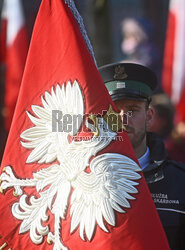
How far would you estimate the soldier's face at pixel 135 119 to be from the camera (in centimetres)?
309

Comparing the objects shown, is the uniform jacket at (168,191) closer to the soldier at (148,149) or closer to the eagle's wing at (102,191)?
the soldier at (148,149)

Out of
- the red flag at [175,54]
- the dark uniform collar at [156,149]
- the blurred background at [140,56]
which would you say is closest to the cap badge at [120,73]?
the dark uniform collar at [156,149]

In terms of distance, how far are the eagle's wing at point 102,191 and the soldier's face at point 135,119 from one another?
0.54 meters

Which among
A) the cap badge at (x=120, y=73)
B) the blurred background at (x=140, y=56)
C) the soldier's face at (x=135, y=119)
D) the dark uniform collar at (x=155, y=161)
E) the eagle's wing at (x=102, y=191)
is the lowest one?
the eagle's wing at (x=102, y=191)

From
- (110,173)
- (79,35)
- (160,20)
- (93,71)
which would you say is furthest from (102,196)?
(160,20)

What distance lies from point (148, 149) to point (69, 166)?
809mm

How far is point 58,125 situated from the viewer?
2.61 m

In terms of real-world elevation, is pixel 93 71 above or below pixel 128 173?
above

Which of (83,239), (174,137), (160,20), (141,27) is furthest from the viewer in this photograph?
(160,20)

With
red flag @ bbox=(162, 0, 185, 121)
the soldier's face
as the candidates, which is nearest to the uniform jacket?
the soldier's face

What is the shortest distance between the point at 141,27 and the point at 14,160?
4.44 metres

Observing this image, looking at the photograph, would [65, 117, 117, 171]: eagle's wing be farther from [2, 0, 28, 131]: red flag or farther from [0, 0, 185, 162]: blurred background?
[2, 0, 28, 131]: red flag

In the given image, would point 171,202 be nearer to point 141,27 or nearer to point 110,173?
point 110,173

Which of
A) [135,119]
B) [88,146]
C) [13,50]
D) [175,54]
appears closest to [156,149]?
[135,119]
